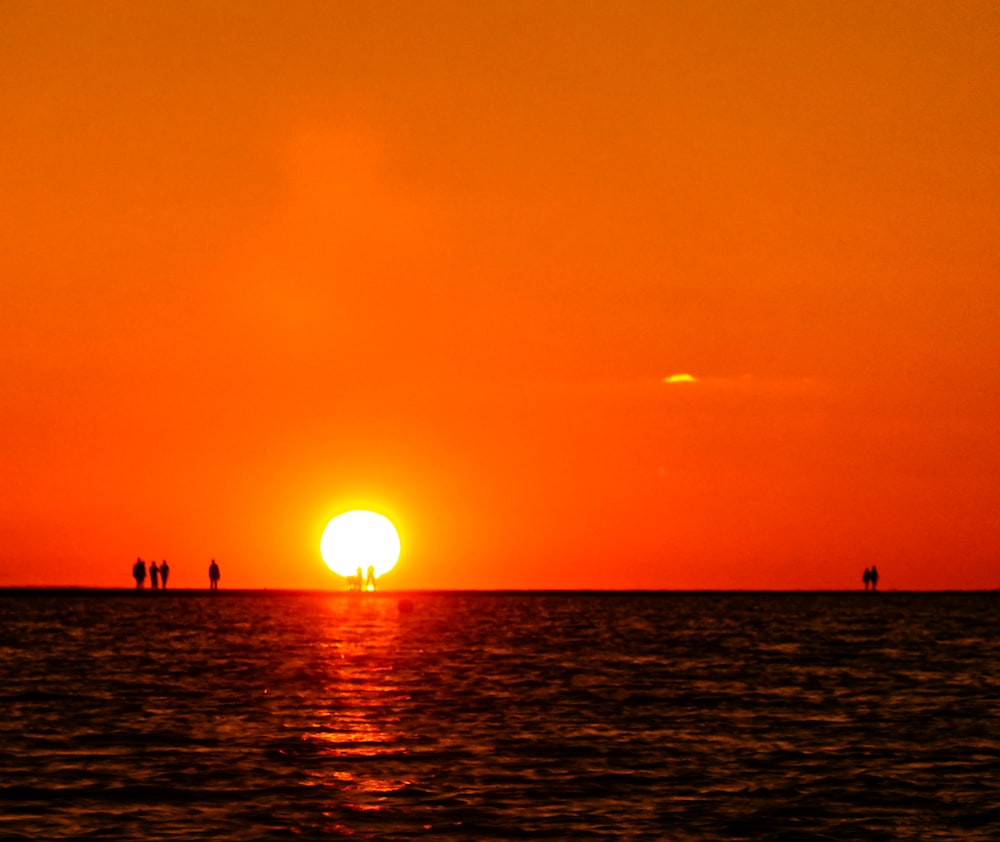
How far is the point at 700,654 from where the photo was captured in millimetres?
72188

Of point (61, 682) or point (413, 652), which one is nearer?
point (61, 682)

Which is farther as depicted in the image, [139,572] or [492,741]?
[139,572]

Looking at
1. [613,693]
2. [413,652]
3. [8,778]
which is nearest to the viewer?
[8,778]

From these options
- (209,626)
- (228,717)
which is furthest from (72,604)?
(228,717)

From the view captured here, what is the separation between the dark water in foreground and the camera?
→ 89.1 feet

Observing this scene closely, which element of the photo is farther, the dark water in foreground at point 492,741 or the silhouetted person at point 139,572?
the silhouetted person at point 139,572

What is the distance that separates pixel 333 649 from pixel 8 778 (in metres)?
41.9

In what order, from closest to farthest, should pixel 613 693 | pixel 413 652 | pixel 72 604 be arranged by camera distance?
1. pixel 613 693
2. pixel 413 652
3. pixel 72 604

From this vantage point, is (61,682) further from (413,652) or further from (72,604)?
(72,604)

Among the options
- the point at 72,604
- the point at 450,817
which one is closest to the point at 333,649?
the point at 450,817

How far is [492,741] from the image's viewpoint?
36.7 metres

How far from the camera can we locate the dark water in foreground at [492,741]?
1070 inches

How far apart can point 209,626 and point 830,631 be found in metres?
38.5

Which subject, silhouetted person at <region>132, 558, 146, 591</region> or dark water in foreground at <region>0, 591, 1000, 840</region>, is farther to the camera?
silhouetted person at <region>132, 558, 146, 591</region>
